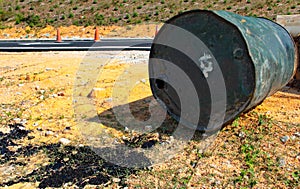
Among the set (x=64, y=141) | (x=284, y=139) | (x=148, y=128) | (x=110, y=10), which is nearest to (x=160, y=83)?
(x=148, y=128)

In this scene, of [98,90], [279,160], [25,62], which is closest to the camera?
[279,160]

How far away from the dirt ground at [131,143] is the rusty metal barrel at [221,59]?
500mm

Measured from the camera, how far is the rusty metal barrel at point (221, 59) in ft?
12.5

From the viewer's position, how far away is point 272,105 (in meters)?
5.38

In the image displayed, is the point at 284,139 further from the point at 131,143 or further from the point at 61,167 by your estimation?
the point at 61,167

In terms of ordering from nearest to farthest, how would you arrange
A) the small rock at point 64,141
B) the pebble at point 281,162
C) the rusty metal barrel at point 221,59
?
the pebble at point 281,162
the rusty metal barrel at point 221,59
the small rock at point 64,141

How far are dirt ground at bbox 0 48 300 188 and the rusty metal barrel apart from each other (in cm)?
50

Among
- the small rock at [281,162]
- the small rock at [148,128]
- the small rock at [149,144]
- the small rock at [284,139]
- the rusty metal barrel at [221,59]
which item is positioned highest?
the rusty metal barrel at [221,59]

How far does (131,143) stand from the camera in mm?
4176

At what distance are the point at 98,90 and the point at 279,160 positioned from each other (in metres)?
3.31

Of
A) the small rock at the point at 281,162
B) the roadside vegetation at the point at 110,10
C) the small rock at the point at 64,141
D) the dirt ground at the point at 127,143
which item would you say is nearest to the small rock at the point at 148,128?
the dirt ground at the point at 127,143

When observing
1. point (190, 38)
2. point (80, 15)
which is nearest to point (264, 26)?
point (190, 38)

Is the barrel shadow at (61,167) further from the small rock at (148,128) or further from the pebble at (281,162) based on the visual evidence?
the pebble at (281,162)

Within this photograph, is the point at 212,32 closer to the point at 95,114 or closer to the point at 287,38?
the point at 287,38
